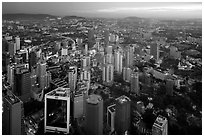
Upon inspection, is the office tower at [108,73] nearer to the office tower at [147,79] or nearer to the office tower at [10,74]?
the office tower at [147,79]

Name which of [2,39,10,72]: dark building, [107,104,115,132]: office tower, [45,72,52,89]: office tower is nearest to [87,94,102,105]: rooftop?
[107,104,115,132]: office tower

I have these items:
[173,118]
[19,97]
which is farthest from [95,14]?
[173,118]

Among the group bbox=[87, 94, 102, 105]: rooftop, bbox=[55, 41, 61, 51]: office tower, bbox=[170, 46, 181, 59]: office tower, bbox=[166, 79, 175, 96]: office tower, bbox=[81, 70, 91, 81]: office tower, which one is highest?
bbox=[55, 41, 61, 51]: office tower

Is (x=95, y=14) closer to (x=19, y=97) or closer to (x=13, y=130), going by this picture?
(x=19, y=97)

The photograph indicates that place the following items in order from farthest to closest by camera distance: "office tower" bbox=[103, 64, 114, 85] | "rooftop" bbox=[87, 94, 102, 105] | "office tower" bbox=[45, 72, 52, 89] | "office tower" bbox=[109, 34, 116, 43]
→ 1. "office tower" bbox=[109, 34, 116, 43]
2. "office tower" bbox=[103, 64, 114, 85]
3. "office tower" bbox=[45, 72, 52, 89]
4. "rooftop" bbox=[87, 94, 102, 105]

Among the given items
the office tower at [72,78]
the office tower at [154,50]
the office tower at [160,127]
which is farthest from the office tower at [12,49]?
the office tower at [160,127]

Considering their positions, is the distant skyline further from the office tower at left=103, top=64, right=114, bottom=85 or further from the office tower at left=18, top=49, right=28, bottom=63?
the office tower at left=103, top=64, right=114, bottom=85

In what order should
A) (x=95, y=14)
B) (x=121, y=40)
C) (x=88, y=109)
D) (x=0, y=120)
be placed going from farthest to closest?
1. (x=121, y=40)
2. (x=95, y=14)
3. (x=88, y=109)
4. (x=0, y=120)
